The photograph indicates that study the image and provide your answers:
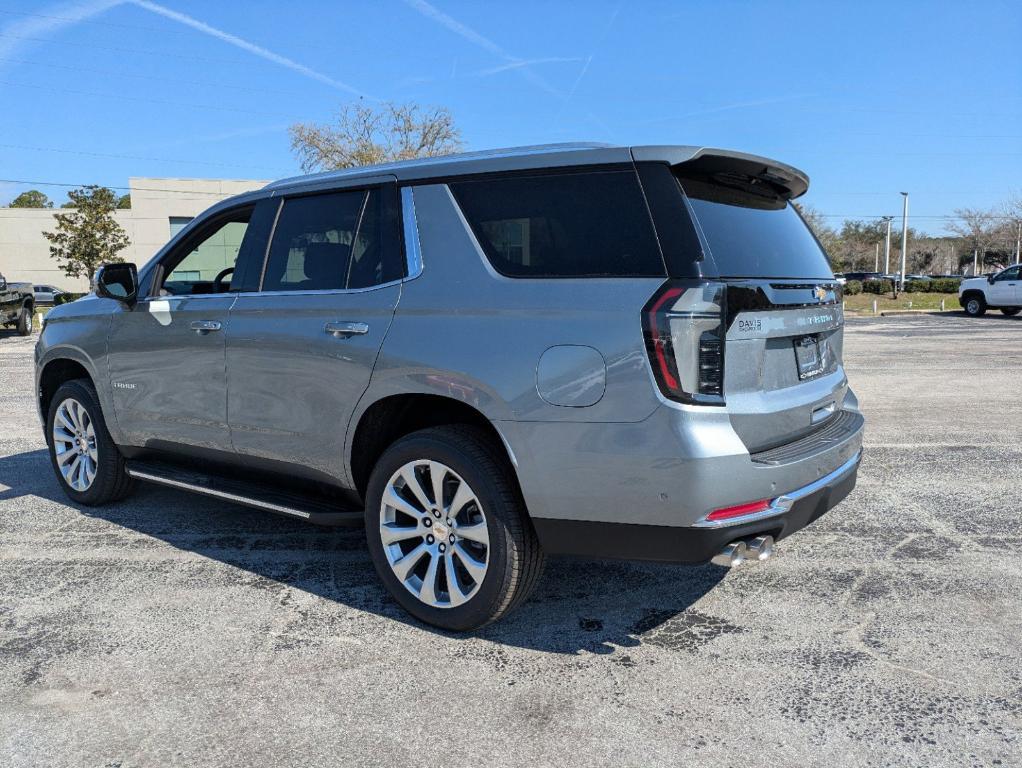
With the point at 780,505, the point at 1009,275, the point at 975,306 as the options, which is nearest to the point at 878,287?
the point at 975,306

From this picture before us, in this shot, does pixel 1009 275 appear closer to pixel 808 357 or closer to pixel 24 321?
pixel 808 357

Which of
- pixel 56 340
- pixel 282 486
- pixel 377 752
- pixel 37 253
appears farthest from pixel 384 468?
pixel 37 253

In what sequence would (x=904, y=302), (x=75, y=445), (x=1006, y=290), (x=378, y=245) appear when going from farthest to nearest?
(x=904, y=302) < (x=1006, y=290) < (x=75, y=445) < (x=378, y=245)

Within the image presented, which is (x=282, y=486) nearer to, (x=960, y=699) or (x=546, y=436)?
(x=546, y=436)

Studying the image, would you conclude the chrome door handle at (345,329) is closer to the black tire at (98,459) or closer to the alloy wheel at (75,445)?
the black tire at (98,459)

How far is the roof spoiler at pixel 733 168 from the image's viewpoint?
10.1 ft

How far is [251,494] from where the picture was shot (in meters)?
4.12

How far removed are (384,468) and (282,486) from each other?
33.0 inches

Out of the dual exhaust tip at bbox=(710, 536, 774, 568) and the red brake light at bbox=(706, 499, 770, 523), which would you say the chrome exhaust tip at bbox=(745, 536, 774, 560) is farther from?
the red brake light at bbox=(706, 499, 770, 523)

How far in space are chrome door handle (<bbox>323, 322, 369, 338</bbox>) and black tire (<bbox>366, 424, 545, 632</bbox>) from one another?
0.51 metres

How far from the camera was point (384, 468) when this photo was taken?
3.54 metres

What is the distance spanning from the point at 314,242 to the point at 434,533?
156cm

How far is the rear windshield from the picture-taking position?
10.2 ft

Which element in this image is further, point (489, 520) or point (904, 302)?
point (904, 302)
